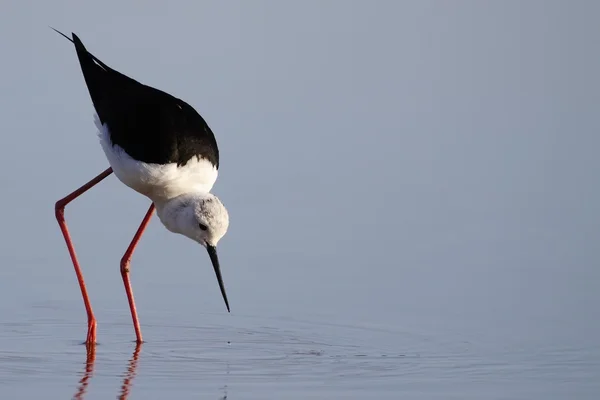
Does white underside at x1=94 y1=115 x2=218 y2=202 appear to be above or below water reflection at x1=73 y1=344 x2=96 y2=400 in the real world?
above

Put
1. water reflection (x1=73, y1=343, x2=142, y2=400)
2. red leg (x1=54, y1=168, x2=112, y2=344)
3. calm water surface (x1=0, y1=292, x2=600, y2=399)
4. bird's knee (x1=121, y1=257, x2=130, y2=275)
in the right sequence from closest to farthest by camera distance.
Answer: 1. water reflection (x1=73, y1=343, x2=142, y2=400)
2. calm water surface (x1=0, y1=292, x2=600, y2=399)
3. red leg (x1=54, y1=168, x2=112, y2=344)
4. bird's knee (x1=121, y1=257, x2=130, y2=275)

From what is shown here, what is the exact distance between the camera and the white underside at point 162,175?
5406 millimetres

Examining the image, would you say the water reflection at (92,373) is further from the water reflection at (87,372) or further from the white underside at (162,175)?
the white underside at (162,175)

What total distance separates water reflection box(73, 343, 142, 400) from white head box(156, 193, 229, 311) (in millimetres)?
575

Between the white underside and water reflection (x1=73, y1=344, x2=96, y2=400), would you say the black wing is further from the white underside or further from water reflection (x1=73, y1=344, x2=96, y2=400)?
water reflection (x1=73, y1=344, x2=96, y2=400)

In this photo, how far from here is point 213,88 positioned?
8.73 metres

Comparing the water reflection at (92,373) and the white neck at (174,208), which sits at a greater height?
the white neck at (174,208)

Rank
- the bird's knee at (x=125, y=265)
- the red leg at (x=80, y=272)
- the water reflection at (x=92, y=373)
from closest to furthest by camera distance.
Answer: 1. the water reflection at (x=92, y=373)
2. the red leg at (x=80, y=272)
3. the bird's knee at (x=125, y=265)

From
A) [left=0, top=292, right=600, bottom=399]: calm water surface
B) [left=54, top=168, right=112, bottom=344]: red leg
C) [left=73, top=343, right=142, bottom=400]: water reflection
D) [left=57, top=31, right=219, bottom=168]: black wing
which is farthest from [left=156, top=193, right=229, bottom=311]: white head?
[left=73, top=343, right=142, bottom=400]: water reflection

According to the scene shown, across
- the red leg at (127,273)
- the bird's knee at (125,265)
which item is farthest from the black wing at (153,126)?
the bird's knee at (125,265)

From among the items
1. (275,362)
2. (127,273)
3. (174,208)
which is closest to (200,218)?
(174,208)

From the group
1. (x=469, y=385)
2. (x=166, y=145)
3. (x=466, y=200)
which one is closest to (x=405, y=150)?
(x=466, y=200)

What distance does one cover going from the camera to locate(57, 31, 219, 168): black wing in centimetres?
541

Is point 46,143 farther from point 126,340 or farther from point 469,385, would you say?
point 469,385
